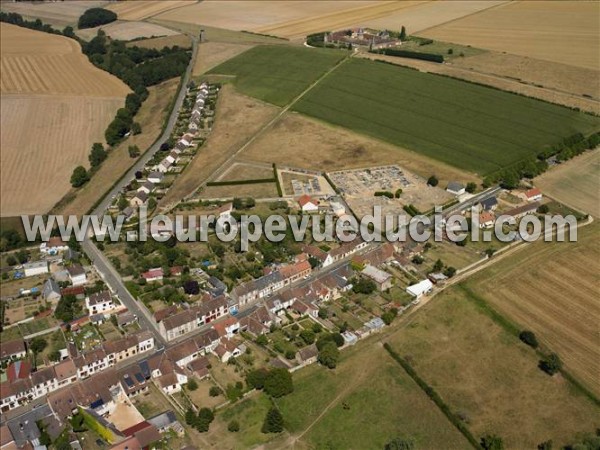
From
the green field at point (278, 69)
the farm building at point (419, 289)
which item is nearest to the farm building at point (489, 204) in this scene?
the farm building at point (419, 289)

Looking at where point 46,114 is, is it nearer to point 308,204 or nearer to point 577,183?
point 308,204

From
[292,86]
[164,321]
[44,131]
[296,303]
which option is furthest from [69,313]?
[292,86]

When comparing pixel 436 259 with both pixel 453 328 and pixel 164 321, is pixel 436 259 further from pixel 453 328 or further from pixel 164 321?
pixel 164 321

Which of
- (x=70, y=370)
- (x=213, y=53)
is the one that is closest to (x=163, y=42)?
(x=213, y=53)

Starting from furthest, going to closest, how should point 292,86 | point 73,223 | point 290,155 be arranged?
1. point 292,86
2. point 290,155
3. point 73,223

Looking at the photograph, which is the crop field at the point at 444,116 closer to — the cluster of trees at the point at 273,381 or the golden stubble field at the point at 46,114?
the golden stubble field at the point at 46,114

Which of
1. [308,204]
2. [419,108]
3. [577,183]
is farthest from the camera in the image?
[419,108]
